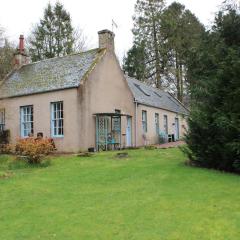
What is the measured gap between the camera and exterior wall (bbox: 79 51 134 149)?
25641 mm

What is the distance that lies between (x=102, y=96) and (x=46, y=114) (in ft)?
12.1

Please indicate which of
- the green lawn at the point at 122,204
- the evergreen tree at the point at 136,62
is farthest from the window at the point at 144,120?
the green lawn at the point at 122,204

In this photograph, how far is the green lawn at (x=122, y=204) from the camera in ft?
25.9

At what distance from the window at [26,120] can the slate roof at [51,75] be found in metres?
1.03

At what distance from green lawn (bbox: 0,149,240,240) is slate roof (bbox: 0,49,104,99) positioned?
11.4m

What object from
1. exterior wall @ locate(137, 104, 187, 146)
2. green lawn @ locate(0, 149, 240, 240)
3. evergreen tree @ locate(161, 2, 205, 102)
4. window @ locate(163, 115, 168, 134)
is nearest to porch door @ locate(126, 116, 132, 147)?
exterior wall @ locate(137, 104, 187, 146)

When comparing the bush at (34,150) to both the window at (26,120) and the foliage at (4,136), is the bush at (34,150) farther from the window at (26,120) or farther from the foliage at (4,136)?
the foliage at (4,136)

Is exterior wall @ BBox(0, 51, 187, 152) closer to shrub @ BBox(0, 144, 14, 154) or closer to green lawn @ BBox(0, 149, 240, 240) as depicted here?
shrub @ BBox(0, 144, 14, 154)

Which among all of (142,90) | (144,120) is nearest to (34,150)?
(144,120)

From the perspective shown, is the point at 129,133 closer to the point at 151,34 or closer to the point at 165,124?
the point at 165,124

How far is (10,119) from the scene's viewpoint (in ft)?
94.2

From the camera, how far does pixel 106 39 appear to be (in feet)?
93.9

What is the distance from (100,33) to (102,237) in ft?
74.8

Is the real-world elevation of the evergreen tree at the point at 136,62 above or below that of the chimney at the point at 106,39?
above
